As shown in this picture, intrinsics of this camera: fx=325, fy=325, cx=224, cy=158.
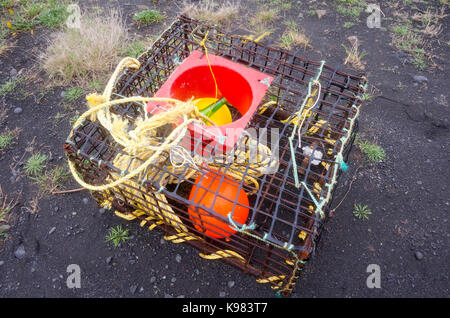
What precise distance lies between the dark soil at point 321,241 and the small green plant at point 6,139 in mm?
68

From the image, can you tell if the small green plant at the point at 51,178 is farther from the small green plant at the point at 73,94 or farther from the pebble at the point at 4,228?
the small green plant at the point at 73,94

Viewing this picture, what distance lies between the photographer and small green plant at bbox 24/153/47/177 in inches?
109

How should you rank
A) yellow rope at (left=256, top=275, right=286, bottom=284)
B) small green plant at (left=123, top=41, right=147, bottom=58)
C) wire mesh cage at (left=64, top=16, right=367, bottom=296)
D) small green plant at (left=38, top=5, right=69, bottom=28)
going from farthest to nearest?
1. small green plant at (left=38, top=5, right=69, bottom=28)
2. small green plant at (left=123, top=41, right=147, bottom=58)
3. yellow rope at (left=256, top=275, right=286, bottom=284)
4. wire mesh cage at (left=64, top=16, right=367, bottom=296)

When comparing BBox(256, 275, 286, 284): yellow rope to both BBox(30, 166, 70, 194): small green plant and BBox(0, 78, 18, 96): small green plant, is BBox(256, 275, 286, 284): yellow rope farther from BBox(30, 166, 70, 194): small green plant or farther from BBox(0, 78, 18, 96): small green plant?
BBox(0, 78, 18, 96): small green plant

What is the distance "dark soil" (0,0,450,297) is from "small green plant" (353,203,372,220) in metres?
0.03

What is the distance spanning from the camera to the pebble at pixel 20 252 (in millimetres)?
2352

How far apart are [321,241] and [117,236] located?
4.99 ft

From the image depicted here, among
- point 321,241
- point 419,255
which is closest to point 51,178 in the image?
point 321,241

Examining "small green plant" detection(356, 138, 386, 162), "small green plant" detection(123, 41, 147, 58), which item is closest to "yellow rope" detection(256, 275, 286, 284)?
"small green plant" detection(356, 138, 386, 162)

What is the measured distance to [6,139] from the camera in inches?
117

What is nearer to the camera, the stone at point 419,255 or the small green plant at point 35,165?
the stone at point 419,255

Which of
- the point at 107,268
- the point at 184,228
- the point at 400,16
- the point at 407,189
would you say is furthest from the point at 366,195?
the point at 400,16

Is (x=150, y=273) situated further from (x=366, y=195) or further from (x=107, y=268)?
(x=366, y=195)

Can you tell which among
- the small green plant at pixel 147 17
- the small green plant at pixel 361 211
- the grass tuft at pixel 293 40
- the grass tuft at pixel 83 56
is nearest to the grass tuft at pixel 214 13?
the small green plant at pixel 147 17
